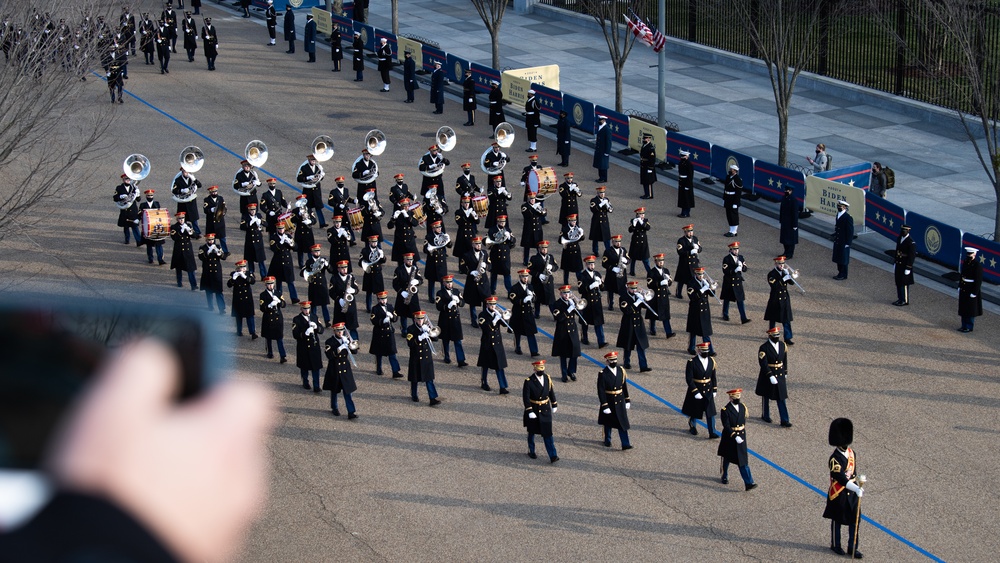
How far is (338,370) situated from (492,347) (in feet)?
7.32

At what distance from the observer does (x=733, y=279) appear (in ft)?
61.2

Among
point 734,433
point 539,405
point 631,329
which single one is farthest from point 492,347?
point 734,433

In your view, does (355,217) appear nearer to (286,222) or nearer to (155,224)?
(286,222)

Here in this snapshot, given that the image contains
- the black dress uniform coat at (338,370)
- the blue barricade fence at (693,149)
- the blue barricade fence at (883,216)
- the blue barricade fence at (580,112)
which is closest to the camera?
the black dress uniform coat at (338,370)

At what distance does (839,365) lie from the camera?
56.5 ft

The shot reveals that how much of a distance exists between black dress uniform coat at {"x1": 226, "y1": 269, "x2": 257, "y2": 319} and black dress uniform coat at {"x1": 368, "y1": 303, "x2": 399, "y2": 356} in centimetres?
244

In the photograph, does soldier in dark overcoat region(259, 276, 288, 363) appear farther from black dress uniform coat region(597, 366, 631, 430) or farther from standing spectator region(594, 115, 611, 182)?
standing spectator region(594, 115, 611, 182)

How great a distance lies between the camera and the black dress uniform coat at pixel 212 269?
19.0 m

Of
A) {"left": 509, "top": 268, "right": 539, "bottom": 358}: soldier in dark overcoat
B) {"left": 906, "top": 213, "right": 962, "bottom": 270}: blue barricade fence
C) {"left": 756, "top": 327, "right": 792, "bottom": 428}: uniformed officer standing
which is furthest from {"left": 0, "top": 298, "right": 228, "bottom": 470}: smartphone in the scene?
{"left": 906, "top": 213, "right": 962, "bottom": 270}: blue barricade fence

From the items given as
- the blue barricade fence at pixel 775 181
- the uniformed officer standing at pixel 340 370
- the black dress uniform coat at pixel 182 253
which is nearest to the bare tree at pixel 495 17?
the blue barricade fence at pixel 775 181

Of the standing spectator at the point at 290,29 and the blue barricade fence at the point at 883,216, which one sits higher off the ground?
the standing spectator at the point at 290,29

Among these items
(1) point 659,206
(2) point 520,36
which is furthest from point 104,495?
(2) point 520,36

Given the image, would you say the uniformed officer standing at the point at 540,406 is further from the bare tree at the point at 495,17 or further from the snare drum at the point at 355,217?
the bare tree at the point at 495,17

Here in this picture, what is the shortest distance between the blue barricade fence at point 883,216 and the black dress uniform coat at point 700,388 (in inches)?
318
